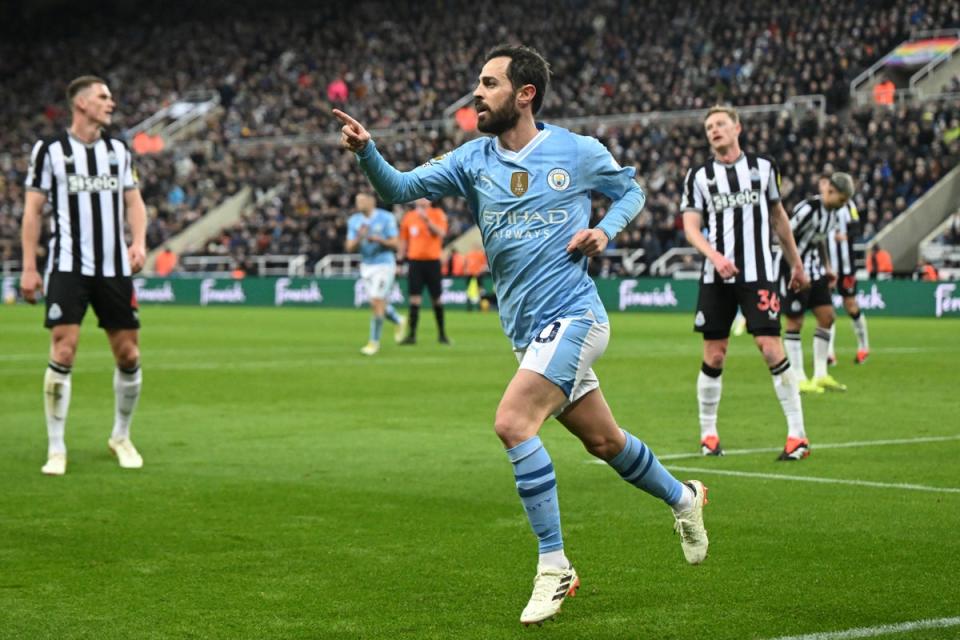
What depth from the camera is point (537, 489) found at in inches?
227

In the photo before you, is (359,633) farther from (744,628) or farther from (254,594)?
(744,628)

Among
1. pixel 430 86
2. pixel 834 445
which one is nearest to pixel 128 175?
pixel 834 445

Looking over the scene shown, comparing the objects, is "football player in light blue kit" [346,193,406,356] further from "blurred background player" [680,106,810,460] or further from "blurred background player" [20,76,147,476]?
"blurred background player" [20,76,147,476]

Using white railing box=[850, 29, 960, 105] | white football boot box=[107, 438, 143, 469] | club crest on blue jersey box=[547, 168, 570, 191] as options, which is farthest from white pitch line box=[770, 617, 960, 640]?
white railing box=[850, 29, 960, 105]

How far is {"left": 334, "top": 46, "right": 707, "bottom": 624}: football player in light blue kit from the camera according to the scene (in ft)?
19.2

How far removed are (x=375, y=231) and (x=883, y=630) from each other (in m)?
17.7

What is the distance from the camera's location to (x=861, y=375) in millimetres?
17297

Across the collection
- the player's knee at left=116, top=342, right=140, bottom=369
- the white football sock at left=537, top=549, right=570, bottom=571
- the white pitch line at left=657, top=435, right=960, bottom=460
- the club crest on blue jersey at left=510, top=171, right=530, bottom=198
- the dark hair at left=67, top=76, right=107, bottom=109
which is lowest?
the white pitch line at left=657, top=435, right=960, bottom=460

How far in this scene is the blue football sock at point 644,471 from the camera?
617 centimetres

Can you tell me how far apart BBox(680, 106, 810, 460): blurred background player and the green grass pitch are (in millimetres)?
506

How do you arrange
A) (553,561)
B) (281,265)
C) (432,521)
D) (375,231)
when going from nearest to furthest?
1. (553,561)
2. (432,521)
3. (375,231)
4. (281,265)

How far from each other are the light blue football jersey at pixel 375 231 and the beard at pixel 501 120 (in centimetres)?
1626

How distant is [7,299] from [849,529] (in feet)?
141

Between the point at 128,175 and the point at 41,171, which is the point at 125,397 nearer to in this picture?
Answer: the point at 128,175
